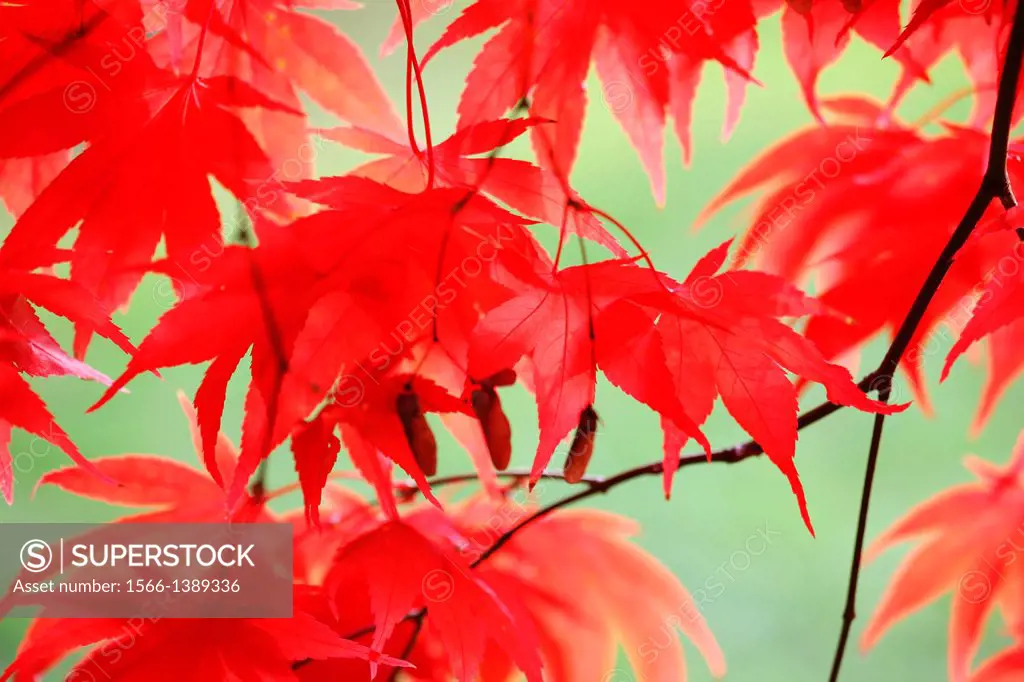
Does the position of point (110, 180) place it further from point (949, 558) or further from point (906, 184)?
point (949, 558)

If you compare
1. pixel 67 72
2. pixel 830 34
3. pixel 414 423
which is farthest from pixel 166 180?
pixel 830 34

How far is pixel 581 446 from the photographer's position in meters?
0.41

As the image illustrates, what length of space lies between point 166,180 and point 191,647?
0.72 feet

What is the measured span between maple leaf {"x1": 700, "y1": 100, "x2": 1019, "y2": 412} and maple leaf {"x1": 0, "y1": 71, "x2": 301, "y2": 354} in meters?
0.28

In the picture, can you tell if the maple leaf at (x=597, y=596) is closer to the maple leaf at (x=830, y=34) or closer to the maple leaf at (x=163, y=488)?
the maple leaf at (x=163, y=488)

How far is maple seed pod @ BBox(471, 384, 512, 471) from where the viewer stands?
0.40m

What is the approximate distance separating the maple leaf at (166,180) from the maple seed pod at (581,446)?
18cm

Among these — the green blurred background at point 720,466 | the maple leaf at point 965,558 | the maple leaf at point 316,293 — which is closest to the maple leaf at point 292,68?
the maple leaf at point 316,293

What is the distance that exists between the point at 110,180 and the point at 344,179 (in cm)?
13

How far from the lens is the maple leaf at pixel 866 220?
0.49 m

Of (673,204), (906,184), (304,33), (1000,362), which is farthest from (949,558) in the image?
(673,204)

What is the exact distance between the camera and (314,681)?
17.8 inches

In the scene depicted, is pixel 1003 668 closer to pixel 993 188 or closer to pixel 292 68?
pixel 993 188

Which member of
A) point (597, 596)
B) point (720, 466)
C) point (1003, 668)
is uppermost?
point (720, 466)
